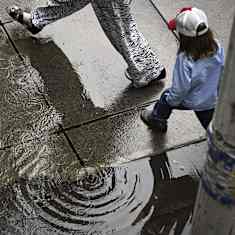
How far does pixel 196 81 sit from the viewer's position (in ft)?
14.8

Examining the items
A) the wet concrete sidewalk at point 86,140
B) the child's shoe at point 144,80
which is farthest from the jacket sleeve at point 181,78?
the child's shoe at point 144,80

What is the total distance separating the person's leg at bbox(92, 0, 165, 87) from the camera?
5160 mm

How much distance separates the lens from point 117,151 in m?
5.03

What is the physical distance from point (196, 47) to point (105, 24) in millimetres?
1119

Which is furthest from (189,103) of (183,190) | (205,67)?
(183,190)

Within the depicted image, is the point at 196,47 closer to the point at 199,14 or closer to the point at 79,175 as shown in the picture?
the point at 199,14

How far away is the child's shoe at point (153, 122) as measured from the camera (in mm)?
5066

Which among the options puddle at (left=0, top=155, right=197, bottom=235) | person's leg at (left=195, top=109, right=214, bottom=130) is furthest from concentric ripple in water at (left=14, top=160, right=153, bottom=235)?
person's leg at (left=195, top=109, right=214, bottom=130)

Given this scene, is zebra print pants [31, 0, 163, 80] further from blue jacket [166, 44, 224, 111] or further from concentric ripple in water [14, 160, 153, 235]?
concentric ripple in water [14, 160, 153, 235]

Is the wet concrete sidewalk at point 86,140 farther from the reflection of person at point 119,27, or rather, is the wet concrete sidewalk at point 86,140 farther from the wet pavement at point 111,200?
the reflection of person at point 119,27

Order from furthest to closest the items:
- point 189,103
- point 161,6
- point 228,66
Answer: point 161,6 < point 189,103 < point 228,66

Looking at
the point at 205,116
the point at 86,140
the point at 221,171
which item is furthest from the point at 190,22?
the point at 221,171

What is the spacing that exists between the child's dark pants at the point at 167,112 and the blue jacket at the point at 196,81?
2.8 inches

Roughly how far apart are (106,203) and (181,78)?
105 centimetres
